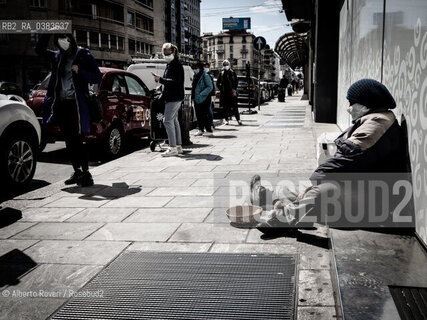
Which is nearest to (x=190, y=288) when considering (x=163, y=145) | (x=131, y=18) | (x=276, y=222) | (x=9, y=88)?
(x=276, y=222)

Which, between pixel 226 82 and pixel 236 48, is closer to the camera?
pixel 226 82

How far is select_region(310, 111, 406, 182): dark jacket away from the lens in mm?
3312

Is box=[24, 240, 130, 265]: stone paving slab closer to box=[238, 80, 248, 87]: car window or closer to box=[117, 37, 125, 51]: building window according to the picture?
box=[238, 80, 248, 87]: car window

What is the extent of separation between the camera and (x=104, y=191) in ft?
18.3

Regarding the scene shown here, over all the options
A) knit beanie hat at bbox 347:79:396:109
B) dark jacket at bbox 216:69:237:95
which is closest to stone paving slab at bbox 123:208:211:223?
knit beanie hat at bbox 347:79:396:109

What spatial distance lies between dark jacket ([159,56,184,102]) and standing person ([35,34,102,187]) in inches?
84.8

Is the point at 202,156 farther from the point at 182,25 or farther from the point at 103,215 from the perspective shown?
the point at 182,25

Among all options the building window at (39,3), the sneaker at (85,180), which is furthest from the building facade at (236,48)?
the sneaker at (85,180)

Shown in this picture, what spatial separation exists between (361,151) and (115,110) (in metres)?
6.09

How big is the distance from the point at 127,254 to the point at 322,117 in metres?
9.13

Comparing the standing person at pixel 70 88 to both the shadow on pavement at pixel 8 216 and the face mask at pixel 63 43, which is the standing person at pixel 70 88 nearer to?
the face mask at pixel 63 43

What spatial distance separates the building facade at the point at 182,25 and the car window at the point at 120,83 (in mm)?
83314

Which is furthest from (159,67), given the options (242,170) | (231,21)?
(231,21)

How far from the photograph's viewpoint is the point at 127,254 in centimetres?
344
